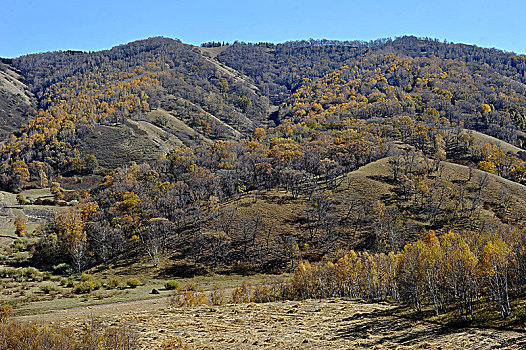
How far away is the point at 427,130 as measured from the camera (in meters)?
174

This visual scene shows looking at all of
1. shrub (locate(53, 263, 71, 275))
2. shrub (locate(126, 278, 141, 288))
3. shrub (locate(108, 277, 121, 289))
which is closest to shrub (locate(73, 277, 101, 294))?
shrub (locate(108, 277, 121, 289))

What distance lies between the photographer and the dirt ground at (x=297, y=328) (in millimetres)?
30734

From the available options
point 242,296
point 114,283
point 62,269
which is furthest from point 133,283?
point 242,296

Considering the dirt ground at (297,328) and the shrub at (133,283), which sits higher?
the dirt ground at (297,328)

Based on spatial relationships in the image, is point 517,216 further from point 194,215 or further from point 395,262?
point 194,215

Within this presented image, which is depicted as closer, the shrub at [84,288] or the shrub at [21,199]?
the shrub at [84,288]

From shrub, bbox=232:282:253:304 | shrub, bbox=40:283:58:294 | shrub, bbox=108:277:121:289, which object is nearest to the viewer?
shrub, bbox=232:282:253:304

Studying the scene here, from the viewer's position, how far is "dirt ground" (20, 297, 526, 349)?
3073 centimetres

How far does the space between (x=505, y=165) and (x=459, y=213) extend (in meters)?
57.9

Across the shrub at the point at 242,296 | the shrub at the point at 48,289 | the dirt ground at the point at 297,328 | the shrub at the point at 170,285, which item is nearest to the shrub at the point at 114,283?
the shrub at the point at 48,289

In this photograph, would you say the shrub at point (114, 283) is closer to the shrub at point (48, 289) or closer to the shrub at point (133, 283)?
the shrub at point (133, 283)

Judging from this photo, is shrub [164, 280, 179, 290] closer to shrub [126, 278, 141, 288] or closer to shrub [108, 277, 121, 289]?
shrub [126, 278, 141, 288]

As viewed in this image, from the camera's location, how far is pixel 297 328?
38469 millimetres

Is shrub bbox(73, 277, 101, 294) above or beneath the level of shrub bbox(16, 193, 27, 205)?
beneath
